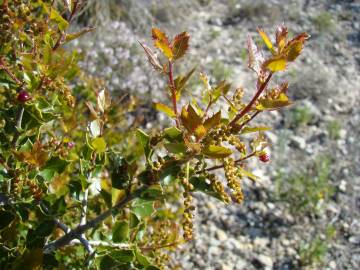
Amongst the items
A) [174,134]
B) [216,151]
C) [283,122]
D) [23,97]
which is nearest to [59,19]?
[23,97]

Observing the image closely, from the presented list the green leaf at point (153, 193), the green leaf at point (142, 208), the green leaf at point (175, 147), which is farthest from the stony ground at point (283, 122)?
the green leaf at point (175, 147)

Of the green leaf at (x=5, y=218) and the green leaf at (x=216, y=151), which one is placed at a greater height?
the green leaf at (x=216, y=151)

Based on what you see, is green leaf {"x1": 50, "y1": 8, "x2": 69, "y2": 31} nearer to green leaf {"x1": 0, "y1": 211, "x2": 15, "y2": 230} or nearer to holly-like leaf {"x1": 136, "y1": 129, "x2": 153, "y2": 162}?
holly-like leaf {"x1": 136, "y1": 129, "x2": 153, "y2": 162}

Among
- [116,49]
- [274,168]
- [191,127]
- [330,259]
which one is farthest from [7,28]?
[116,49]

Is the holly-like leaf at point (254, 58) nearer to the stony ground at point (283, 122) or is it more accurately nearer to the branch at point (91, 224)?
the branch at point (91, 224)

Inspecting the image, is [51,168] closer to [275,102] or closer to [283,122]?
[275,102]

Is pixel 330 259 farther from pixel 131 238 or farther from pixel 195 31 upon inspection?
pixel 195 31
